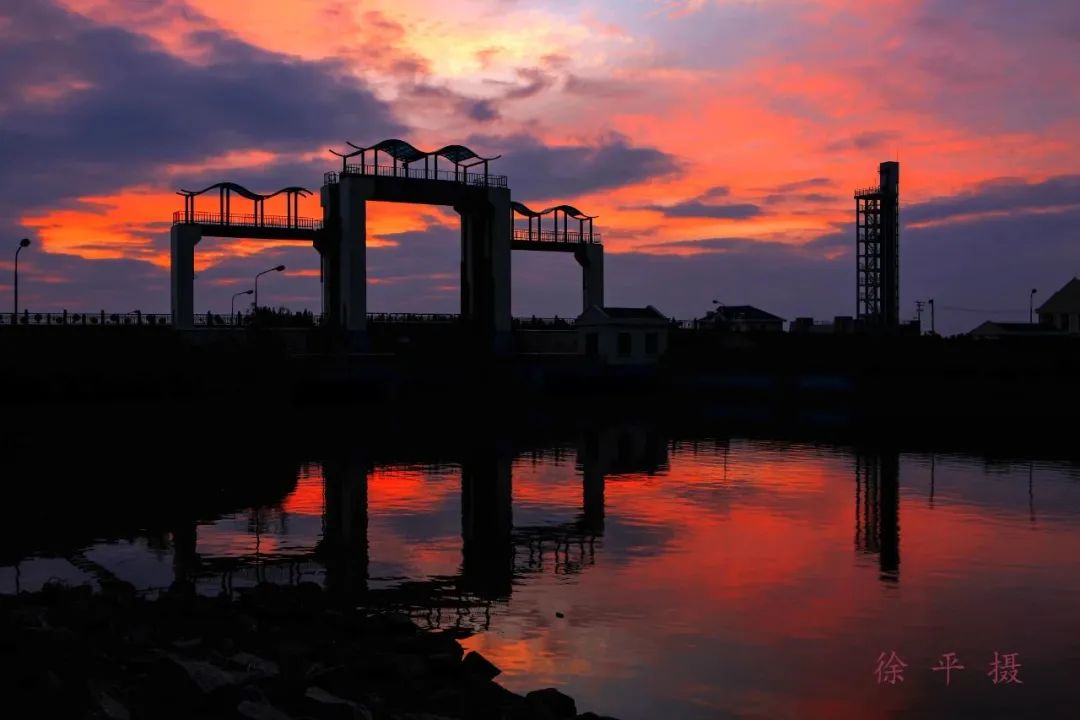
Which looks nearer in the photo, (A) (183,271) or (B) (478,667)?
(B) (478,667)

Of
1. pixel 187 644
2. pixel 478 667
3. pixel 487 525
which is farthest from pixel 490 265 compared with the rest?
pixel 187 644

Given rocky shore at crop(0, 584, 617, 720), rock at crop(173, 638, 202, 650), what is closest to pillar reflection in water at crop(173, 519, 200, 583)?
rocky shore at crop(0, 584, 617, 720)

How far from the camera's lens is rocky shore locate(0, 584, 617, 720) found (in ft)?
38.0

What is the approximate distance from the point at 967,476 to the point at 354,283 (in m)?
52.7

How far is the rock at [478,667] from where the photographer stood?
49.6 ft

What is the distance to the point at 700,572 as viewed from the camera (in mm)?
22969

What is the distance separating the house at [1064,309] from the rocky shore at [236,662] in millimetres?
127692

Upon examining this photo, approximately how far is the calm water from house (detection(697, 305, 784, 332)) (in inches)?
3901

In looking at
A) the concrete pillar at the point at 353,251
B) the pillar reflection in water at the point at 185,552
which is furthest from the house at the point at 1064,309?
the pillar reflection in water at the point at 185,552

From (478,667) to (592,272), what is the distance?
282 ft

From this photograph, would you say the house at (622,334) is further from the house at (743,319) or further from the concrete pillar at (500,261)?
the house at (743,319)

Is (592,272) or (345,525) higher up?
(592,272)

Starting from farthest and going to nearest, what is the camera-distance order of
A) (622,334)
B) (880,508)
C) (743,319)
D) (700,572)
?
(743,319), (622,334), (880,508), (700,572)

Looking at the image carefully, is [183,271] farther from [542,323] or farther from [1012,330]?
[1012,330]
